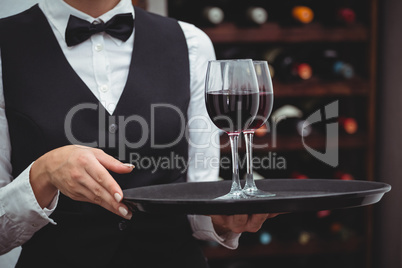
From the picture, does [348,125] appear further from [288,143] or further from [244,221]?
[244,221]

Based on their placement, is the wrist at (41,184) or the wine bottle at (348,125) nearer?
the wrist at (41,184)

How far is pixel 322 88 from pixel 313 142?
297mm

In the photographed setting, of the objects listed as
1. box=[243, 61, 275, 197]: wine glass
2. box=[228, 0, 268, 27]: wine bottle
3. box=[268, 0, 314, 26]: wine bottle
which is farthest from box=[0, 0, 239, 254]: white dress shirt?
box=[268, 0, 314, 26]: wine bottle

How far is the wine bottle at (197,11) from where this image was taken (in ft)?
8.74

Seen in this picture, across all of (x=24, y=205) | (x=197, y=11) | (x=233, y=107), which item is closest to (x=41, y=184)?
(x=24, y=205)

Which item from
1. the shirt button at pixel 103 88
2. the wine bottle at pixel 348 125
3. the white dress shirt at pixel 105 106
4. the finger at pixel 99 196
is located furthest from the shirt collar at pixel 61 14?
the wine bottle at pixel 348 125

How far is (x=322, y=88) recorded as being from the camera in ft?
9.14

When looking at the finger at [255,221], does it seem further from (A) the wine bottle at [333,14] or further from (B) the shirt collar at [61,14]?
(A) the wine bottle at [333,14]

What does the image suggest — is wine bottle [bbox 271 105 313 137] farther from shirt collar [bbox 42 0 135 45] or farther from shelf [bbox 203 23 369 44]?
shirt collar [bbox 42 0 135 45]

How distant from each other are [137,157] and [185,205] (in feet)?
1.41

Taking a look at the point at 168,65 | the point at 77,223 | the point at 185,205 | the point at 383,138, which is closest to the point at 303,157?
the point at 383,138

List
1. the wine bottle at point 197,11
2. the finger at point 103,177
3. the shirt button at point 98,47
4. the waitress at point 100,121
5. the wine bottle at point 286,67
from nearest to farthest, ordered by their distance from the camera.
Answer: the finger at point 103,177 → the waitress at point 100,121 → the shirt button at point 98,47 → the wine bottle at point 197,11 → the wine bottle at point 286,67

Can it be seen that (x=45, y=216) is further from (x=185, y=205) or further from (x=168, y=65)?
(x=168, y=65)

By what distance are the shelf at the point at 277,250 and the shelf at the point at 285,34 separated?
110cm
